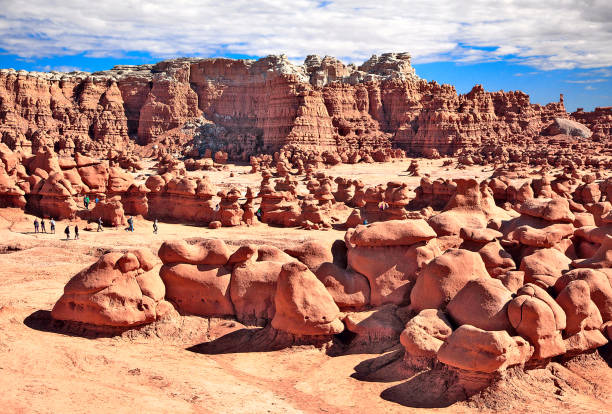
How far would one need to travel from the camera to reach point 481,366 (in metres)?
7.49

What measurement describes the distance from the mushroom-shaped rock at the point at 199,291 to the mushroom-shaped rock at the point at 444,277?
383cm

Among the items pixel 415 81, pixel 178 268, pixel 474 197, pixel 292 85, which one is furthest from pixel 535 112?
pixel 178 268

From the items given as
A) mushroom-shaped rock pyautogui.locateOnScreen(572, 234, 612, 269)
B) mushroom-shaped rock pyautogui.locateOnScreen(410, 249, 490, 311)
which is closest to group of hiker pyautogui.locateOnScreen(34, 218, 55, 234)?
mushroom-shaped rock pyautogui.locateOnScreen(410, 249, 490, 311)

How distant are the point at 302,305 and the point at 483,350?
3.48 meters

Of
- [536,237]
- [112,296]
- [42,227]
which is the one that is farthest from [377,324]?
[42,227]

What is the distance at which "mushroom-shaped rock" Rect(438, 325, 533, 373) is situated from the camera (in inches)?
293

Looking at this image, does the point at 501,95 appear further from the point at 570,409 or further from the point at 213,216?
the point at 570,409

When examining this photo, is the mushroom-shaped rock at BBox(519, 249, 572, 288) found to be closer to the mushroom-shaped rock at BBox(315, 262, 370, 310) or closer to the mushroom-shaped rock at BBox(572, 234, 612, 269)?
the mushroom-shaped rock at BBox(572, 234, 612, 269)

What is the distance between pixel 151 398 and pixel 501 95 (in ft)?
220

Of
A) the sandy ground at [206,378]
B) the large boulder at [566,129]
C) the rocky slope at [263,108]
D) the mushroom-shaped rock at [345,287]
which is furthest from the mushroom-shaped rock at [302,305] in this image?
the large boulder at [566,129]

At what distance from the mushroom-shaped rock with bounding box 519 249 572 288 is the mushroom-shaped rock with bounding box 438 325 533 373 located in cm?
246

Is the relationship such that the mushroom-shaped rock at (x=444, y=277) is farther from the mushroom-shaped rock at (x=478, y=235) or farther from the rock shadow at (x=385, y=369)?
the mushroom-shaped rock at (x=478, y=235)

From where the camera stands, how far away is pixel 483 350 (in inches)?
295

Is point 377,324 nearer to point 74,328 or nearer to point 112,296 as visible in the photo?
point 112,296
